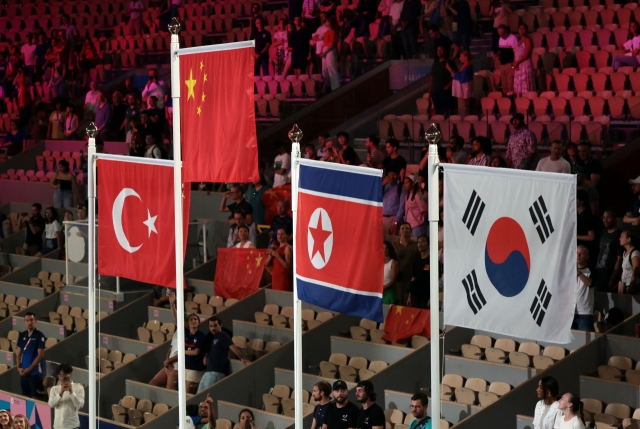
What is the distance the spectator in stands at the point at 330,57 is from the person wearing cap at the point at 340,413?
11.3m

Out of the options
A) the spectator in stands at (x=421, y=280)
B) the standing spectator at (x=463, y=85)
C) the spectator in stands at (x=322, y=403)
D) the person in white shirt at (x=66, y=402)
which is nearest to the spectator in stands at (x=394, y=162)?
the spectator in stands at (x=421, y=280)

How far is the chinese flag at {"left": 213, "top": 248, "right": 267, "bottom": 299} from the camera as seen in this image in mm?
17672

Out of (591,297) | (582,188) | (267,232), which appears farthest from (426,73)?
(591,297)

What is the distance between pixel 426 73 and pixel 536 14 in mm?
2389

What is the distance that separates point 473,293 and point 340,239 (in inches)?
56.2

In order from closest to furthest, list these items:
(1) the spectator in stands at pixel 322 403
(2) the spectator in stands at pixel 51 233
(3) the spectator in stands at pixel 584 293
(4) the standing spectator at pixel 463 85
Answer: (1) the spectator in stands at pixel 322 403, (3) the spectator in stands at pixel 584 293, (4) the standing spectator at pixel 463 85, (2) the spectator in stands at pixel 51 233

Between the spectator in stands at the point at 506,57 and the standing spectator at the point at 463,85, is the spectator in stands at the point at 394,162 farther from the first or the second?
the spectator in stands at the point at 506,57

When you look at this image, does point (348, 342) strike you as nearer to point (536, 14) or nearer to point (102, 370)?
point (102, 370)

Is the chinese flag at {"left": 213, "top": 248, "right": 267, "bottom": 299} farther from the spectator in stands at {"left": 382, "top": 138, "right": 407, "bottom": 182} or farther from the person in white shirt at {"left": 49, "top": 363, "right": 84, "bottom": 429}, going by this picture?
the person in white shirt at {"left": 49, "top": 363, "right": 84, "bottom": 429}

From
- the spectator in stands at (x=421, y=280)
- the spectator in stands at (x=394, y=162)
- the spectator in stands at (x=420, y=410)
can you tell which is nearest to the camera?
the spectator in stands at (x=420, y=410)

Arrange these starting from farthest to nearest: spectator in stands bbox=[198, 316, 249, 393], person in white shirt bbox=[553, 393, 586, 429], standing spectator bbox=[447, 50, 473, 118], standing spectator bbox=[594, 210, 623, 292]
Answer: standing spectator bbox=[447, 50, 473, 118] < spectator in stands bbox=[198, 316, 249, 393] < standing spectator bbox=[594, 210, 623, 292] < person in white shirt bbox=[553, 393, 586, 429]

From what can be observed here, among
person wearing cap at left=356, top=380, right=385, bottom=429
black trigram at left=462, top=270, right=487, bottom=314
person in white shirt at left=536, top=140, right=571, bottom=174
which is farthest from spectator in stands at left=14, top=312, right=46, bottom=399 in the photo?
black trigram at left=462, top=270, right=487, bottom=314

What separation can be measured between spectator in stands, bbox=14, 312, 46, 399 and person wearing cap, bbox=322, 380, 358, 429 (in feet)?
22.4

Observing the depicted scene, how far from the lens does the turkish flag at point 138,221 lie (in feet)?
35.7
